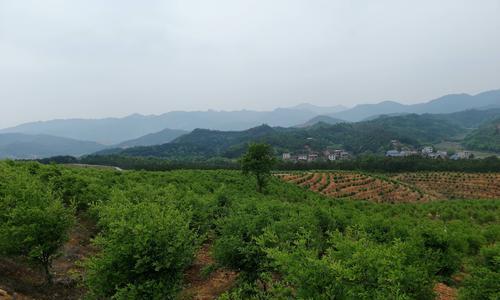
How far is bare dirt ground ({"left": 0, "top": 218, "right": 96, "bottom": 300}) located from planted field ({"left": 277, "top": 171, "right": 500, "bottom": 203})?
150 feet

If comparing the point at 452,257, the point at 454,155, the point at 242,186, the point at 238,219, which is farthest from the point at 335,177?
the point at 454,155

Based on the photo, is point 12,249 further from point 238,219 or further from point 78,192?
point 78,192

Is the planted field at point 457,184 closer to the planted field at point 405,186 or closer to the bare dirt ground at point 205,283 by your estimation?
the planted field at point 405,186

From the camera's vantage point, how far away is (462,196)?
58.2 meters

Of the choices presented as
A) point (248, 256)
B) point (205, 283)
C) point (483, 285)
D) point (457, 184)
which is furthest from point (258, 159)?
point (457, 184)

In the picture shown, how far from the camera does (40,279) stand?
1398 cm

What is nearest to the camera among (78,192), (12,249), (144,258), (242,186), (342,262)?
(342,262)

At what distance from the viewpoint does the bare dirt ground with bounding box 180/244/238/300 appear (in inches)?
535

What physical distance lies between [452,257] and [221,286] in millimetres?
10233

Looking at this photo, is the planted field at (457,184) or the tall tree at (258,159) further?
the planted field at (457,184)

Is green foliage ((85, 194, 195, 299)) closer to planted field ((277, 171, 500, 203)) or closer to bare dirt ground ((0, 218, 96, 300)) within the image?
bare dirt ground ((0, 218, 96, 300))

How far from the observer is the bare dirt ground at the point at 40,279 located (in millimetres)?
12445

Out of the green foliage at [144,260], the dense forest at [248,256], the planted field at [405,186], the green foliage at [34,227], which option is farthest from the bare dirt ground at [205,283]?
the planted field at [405,186]

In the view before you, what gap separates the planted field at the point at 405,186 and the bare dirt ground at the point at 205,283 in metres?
42.2
